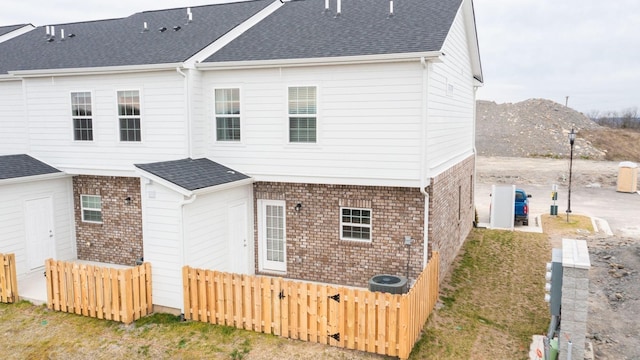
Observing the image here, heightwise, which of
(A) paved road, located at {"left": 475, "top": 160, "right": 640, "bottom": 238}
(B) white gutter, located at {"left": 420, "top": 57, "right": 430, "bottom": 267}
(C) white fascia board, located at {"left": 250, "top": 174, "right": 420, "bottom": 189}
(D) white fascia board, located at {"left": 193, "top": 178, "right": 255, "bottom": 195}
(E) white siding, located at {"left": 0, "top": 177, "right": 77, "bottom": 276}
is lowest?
(A) paved road, located at {"left": 475, "top": 160, "right": 640, "bottom": 238}

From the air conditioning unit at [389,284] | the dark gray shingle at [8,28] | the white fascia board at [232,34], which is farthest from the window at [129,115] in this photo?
the dark gray shingle at [8,28]

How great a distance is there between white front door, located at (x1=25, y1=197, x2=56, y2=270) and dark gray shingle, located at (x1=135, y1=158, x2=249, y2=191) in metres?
5.16

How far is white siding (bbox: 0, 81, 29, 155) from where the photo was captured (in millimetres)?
16734

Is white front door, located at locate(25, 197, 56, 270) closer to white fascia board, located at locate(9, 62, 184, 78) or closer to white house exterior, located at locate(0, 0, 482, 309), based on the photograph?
white house exterior, located at locate(0, 0, 482, 309)

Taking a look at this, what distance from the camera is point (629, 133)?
69.7 metres

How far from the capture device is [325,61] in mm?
12570

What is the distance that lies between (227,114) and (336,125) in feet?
11.3

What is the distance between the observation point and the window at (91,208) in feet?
51.7

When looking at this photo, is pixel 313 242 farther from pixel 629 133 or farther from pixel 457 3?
pixel 629 133

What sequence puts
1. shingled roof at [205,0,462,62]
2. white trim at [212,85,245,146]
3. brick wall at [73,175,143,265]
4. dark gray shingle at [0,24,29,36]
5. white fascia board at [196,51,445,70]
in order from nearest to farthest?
white fascia board at [196,51,445,70] → shingled roof at [205,0,462,62] → white trim at [212,85,245,146] → brick wall at [73,175,143,265] → dark gray shingle at [0,24,29,36]

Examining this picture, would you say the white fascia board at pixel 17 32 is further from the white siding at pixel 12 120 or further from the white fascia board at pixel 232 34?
the white fascia board at pixel 232 34

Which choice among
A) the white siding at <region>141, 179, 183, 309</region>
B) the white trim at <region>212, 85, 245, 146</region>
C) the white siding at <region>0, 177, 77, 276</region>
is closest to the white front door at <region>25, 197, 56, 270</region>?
the white siding at <region>0, 177, 77, 276</region>

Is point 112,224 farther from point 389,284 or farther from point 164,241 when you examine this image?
point 389,284

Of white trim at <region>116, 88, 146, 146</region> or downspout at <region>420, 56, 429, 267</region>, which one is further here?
white trim at <region>116, 88, 146, 146</region>
